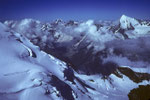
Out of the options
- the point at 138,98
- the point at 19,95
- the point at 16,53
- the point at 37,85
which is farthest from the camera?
the point at 138,98

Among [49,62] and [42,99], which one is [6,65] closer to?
[42,99]

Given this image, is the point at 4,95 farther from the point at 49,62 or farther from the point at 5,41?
the point at 49,62

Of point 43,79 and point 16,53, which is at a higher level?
point 16,53

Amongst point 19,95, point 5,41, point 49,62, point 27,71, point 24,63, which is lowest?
point 19,95

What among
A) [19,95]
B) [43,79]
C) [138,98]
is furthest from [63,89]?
[138,98]

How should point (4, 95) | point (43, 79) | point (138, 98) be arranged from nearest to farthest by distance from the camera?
point (4, 95)
point (43, 79)
point (138, 98)

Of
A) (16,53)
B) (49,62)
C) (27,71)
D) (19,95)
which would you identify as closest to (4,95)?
(19,95)

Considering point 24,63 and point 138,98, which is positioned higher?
point 24,63

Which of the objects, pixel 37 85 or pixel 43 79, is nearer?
pixel 37 85

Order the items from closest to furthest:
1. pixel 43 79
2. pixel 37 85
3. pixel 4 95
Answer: pixel 4 95 → pixel 37 85 → pixel 43 79
